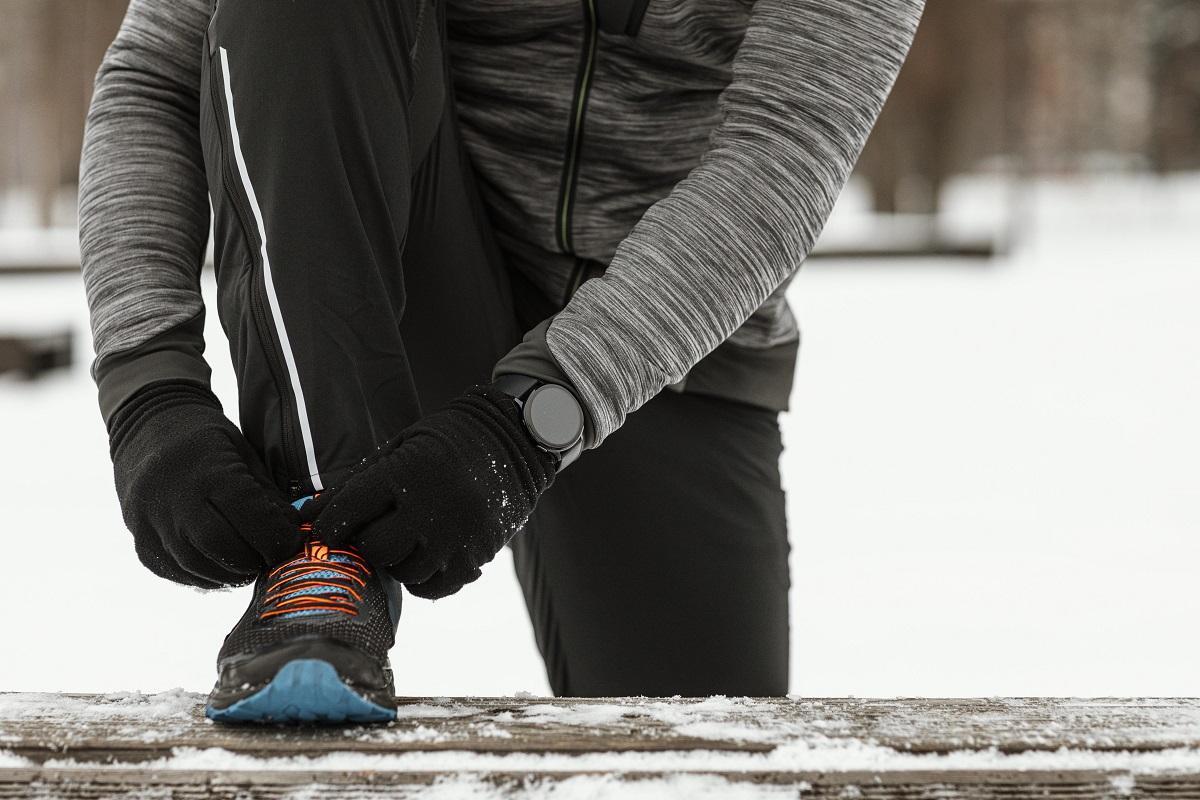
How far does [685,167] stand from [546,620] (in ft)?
1.46

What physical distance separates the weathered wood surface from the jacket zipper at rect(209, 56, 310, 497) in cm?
16

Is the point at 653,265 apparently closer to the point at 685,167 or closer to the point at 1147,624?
the point at 685,167

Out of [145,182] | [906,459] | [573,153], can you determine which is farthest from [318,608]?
[906,459]

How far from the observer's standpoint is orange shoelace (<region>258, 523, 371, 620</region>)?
69 centimetres

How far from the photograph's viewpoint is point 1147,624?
1930mm

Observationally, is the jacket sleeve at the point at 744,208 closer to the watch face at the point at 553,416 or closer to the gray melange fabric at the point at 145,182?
the watch face at the point at 553,416

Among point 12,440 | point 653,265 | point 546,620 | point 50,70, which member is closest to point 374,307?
point 653,265

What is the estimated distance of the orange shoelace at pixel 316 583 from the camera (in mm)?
689

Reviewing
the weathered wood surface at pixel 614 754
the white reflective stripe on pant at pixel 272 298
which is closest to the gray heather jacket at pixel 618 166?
the white reflective stripe on pant at pixel 272 298

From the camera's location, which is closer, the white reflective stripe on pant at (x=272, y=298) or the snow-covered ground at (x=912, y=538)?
the white reflective stripe on pant at (x=272, y=298)

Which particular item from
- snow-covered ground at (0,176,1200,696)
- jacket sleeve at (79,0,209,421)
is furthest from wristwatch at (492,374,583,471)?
snow-covered ground at (0,176,1200,696)

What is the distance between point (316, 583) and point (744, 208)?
0.35 m

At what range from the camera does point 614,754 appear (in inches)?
24.4

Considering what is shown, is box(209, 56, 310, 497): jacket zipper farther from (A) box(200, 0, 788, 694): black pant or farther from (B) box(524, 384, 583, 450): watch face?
(B) box(524, 384, 583, 450): watch face
